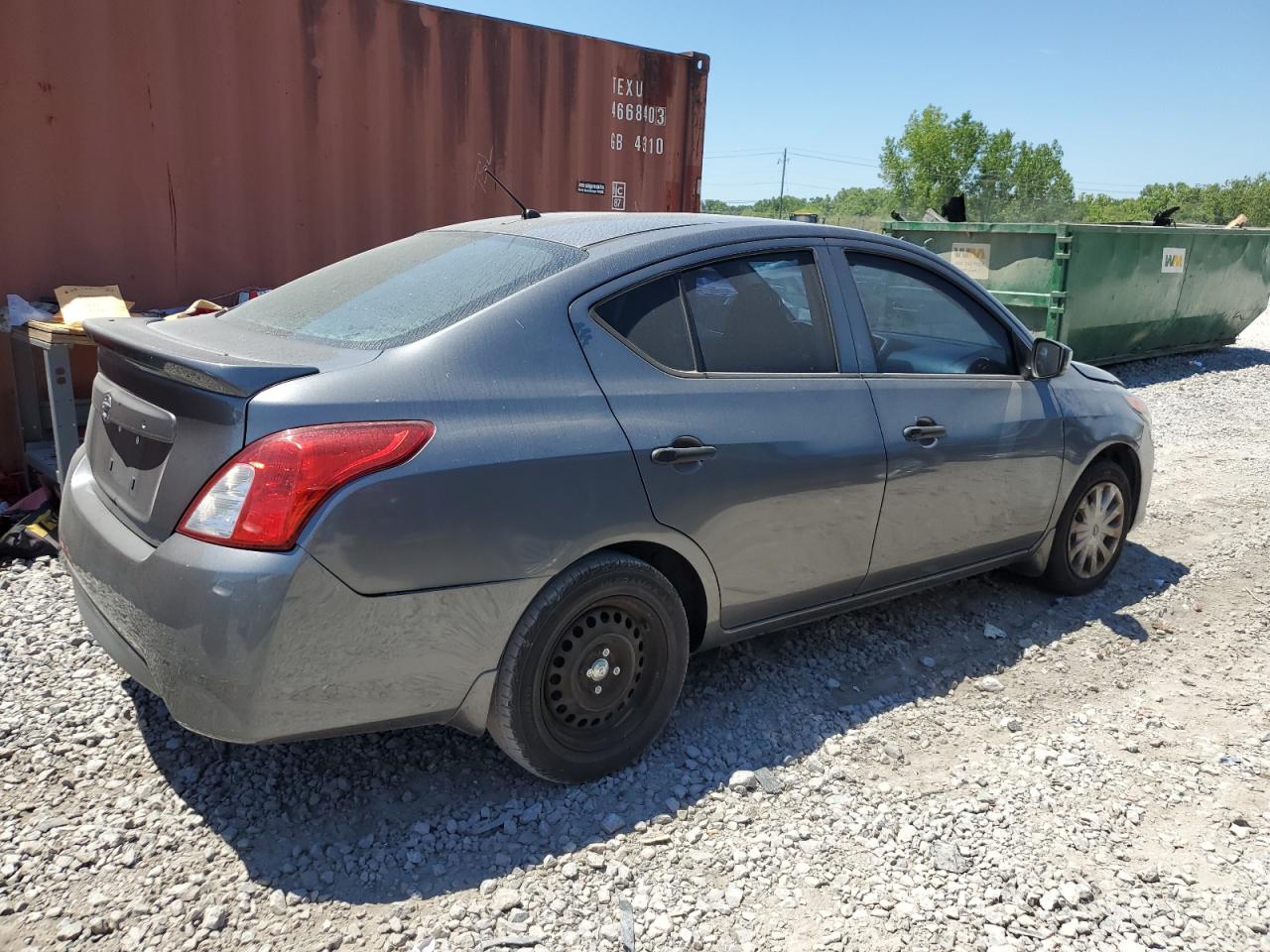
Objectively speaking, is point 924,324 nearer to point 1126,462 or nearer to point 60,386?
point 1126,462

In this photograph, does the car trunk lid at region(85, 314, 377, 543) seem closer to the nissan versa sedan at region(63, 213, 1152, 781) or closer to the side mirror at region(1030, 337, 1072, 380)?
the nissan versa sedan at region(63, 213, 1152, 781)

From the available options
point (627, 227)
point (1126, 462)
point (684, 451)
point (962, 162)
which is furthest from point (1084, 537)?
point (962, 162)

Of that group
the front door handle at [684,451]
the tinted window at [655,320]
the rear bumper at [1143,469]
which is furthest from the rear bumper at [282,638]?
the rear bumper at [1143,469]

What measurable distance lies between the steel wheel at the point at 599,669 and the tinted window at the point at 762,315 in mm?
825

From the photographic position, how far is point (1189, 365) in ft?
39.6

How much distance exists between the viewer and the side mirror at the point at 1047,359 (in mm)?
3990

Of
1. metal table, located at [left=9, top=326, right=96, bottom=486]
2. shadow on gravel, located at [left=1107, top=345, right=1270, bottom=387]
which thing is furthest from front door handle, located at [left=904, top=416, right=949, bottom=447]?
shadow on gravel, located at [left=1107, top=345, right=1270, bottom=387]

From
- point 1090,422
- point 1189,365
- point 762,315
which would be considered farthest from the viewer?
point 1189,365

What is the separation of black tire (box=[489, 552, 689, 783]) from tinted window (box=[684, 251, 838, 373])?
0.77 metres

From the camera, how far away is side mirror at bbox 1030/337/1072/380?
399 centimetres

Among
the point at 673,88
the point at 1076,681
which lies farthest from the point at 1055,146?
the point at 1076,681

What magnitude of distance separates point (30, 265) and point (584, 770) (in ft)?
14.4

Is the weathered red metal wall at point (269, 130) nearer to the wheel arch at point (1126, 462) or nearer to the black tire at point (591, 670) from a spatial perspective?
the black tire at point (591, 670)

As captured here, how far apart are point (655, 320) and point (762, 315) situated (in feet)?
1.56
